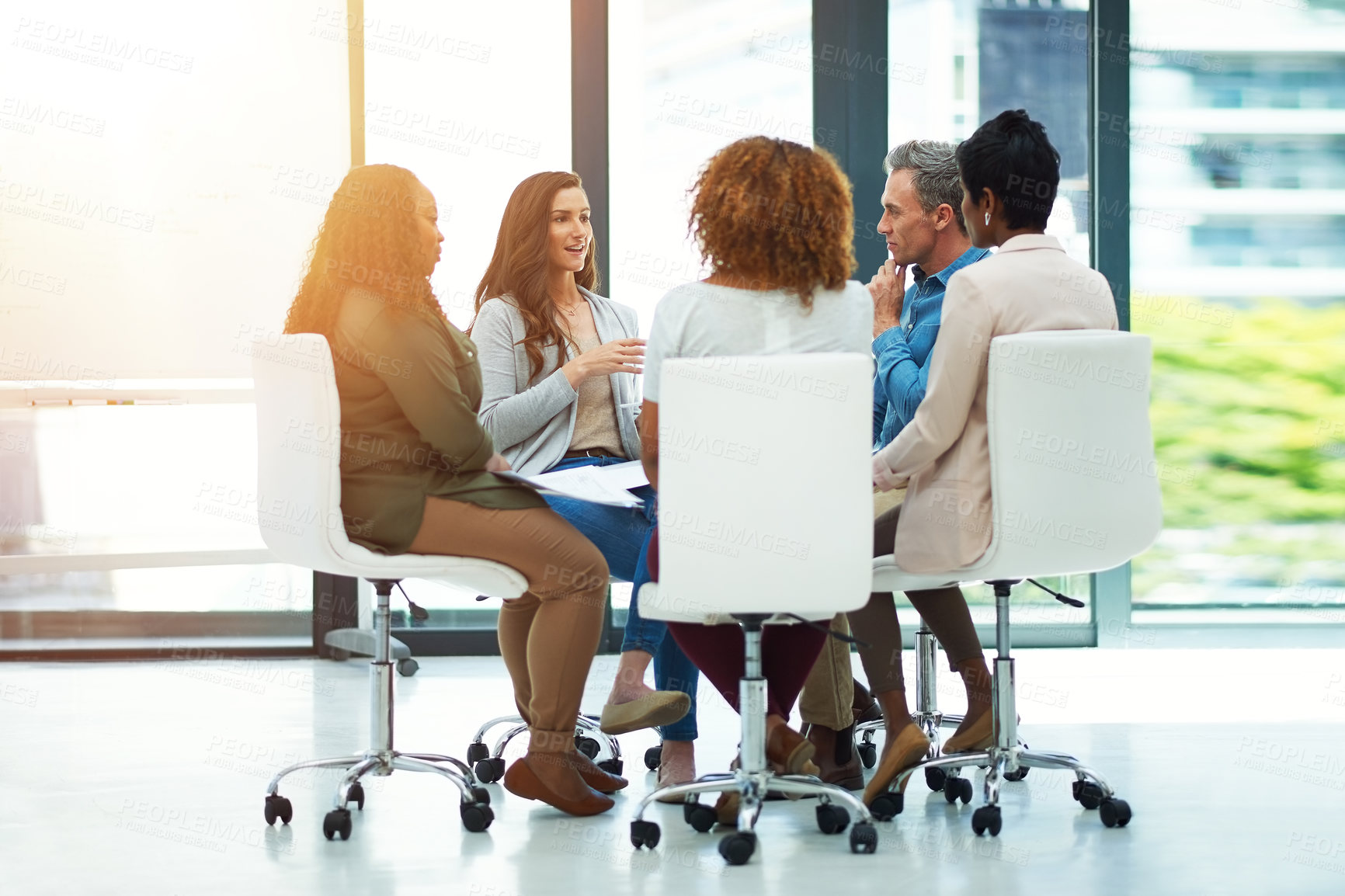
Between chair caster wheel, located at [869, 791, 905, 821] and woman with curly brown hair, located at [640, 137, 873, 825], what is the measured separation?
65 centimetres

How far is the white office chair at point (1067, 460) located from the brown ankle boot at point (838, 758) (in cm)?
36

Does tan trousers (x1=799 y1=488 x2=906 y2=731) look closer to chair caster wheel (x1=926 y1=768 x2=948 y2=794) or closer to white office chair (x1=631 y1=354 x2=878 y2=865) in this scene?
chair caster wheel (x1=926 y1=768 x2=948 y2=794)

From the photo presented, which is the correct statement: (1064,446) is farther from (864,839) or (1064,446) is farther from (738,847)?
(738,847)

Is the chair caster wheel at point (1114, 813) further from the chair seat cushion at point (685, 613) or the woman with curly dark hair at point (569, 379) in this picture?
the woman with curly dark hair at point (569, 379)

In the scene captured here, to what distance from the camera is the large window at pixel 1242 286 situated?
14.8ft

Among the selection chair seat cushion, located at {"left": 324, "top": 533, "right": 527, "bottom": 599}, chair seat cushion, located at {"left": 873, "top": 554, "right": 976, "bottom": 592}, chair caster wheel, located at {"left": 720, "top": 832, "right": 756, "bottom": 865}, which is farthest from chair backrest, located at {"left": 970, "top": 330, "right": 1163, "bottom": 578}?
chair seat cushion, located at {"left": 324, "top": 533, "right": 527, "bottom": 599}

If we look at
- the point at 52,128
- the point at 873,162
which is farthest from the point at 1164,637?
the point at 52,128

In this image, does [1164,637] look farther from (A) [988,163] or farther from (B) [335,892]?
(B) [335,892]

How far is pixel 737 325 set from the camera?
7.30 feet

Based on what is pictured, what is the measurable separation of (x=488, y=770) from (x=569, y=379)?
88 cm

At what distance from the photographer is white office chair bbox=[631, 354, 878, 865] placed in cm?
204

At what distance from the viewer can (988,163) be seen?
98.4 inches

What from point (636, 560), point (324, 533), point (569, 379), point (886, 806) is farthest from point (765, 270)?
point (886, 806)

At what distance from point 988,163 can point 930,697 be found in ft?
3.99
